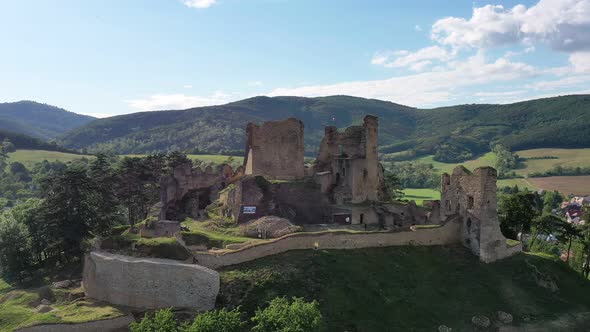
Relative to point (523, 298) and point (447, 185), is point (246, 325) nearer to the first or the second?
Result: point (523, 298)

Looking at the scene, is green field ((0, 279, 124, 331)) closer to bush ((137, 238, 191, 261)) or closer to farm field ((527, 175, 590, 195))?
bush ((137, 238, 191, 261))

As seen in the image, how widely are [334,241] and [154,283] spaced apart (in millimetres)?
13205

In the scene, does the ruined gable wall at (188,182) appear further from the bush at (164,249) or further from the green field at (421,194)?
the green field at (421,194)

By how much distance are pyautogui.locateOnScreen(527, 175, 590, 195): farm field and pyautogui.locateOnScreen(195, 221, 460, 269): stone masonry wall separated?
100794 millimetres

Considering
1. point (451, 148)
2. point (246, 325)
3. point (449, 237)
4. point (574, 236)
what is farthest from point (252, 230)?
point (451, 148)

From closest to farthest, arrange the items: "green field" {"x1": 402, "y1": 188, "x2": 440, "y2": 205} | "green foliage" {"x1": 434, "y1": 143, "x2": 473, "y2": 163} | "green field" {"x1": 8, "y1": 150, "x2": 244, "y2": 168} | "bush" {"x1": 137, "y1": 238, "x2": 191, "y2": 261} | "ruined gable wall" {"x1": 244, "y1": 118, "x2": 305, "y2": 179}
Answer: "bush" {"x1": 137, "y1": 238, "x2": 191, "y2": 261}, "ruined gable wall" {"x1": 244, "y1": 118, "x2": 305, "y2": 179}, "green field" {"x1": 402, "y1": 188, "x2": 440, "y2": 205}, "green field" {"x1": 8, "y1": 150, "x2": 244, "y2": 168}, "green foliage" {"x1": 434, "y1": 143, "x2": 473, "y2": 163}

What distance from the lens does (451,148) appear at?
194 m

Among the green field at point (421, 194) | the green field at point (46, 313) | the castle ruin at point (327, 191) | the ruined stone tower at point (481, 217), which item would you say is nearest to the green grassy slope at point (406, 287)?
the ruined stone tower at point (481, 217)

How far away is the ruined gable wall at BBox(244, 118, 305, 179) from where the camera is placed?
5147 centimetres

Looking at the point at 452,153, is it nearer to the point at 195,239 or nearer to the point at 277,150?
the point at 277,150

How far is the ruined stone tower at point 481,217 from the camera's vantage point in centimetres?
3666

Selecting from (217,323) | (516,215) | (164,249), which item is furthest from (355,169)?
(217,323)

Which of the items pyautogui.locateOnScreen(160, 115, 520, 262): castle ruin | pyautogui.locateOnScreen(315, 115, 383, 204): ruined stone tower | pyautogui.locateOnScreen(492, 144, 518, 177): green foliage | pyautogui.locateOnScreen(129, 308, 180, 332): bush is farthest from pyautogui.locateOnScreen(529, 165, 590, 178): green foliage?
pyautogui.locateOnScreen(129, 308, 180, 332): bush

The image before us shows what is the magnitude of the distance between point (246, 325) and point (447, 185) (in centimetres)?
2399
